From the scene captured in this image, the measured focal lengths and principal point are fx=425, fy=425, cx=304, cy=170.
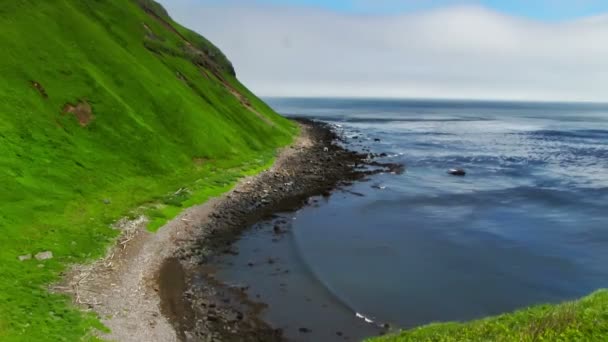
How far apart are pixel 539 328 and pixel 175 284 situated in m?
22.7

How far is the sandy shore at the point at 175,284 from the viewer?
24.4 meters

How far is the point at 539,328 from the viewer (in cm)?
1739

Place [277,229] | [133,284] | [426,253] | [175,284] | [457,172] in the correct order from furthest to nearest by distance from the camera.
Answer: [457,172], [277,229], [426,253], [175,284], [133,284]

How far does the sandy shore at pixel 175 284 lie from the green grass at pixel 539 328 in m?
9.89

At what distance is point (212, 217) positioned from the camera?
149 feet

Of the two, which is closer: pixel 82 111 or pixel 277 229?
pixel 277 229

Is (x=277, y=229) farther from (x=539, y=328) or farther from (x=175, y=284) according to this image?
(x=539, y=328)

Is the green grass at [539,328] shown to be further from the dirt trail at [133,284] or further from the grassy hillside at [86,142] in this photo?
the grassy hillside at [86,142]

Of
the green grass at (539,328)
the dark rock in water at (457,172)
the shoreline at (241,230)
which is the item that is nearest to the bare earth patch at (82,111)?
the shoreline at (241,230)

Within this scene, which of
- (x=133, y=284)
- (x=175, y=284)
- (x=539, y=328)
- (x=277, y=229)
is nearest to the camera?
(x=539, y=328)

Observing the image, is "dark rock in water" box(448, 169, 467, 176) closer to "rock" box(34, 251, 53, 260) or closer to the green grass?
the green grass

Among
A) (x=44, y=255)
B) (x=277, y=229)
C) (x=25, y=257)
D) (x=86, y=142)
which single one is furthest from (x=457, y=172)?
(x=25, y=257)

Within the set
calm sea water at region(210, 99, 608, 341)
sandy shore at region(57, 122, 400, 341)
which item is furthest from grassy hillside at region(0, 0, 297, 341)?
calm sea water at region(210, 99, 608, 341)

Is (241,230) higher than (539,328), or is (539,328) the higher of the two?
(539,328)
